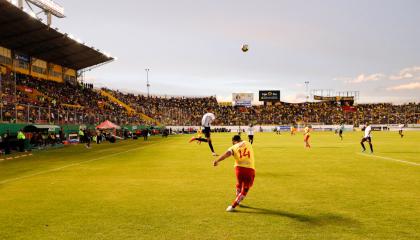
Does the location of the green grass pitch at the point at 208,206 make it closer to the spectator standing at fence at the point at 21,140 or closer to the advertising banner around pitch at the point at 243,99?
the spectator standing at fence at the point at 21,140

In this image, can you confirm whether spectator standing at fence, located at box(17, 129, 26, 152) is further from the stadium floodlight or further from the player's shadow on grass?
the stadium floodlight

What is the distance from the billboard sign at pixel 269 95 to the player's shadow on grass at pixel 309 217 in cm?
10518

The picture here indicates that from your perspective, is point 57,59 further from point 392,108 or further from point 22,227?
point 392,108

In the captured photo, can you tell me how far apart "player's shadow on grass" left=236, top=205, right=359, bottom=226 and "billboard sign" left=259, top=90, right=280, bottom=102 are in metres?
105

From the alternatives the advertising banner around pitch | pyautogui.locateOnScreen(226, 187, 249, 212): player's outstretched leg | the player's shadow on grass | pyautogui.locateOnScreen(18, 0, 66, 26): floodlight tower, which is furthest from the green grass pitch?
the advertising banner around pitch

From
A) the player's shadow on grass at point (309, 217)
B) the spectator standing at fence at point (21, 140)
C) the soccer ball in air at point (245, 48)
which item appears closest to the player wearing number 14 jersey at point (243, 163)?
the player's shadow on grass at point (309, 217)

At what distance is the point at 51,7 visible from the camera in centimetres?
5428

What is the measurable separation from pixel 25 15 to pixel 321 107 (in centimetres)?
8912

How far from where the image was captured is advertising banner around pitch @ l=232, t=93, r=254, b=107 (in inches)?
4210

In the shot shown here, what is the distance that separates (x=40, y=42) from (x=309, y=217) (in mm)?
55284

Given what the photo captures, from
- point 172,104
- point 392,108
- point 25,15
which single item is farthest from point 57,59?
point 392,108

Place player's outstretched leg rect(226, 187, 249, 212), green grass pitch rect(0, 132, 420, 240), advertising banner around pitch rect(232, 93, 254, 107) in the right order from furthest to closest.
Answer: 1. advertising banner around pitch rect(232, 93, 254, 107)
2. player's outstretched leg rect(226, 187, 249, 212)
3. green grass pitch rect(0, 132, 420, 240)

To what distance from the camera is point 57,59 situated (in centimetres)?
6444

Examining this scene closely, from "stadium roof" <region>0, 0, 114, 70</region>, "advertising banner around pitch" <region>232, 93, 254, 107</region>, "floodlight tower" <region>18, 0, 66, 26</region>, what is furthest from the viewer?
"advertising banner around pitch" <region>232, 93, 254, 107</region>
